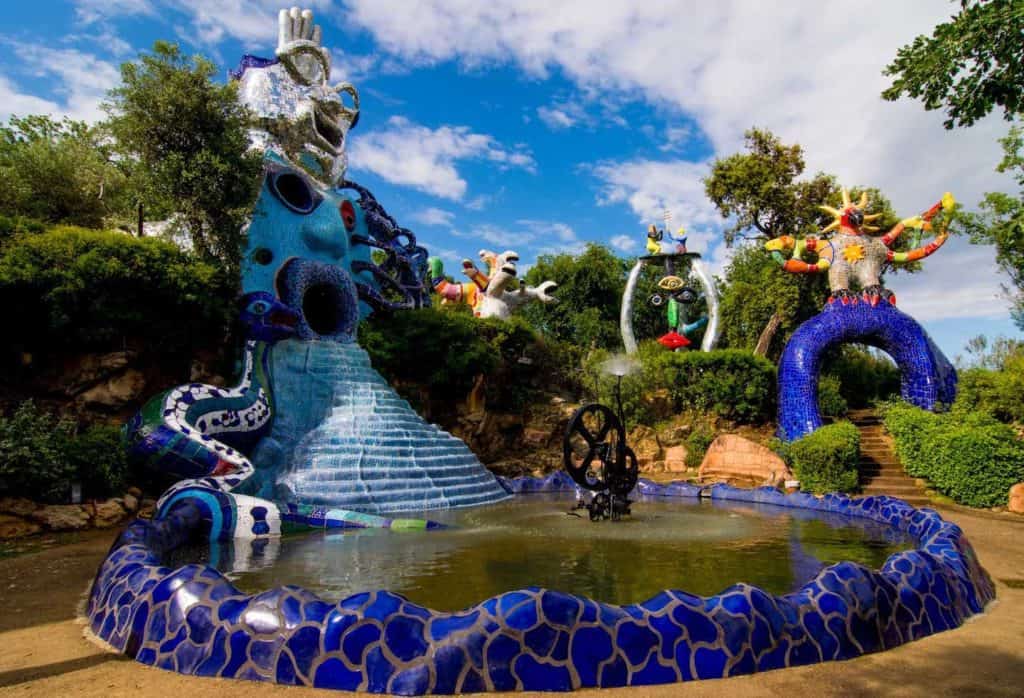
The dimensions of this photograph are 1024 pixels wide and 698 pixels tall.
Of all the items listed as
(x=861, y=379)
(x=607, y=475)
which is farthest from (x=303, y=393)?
(x=861, y=379)

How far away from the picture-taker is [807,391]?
1622 cm

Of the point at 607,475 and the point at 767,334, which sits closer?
the point at 607,475

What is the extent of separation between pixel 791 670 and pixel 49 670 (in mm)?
4378

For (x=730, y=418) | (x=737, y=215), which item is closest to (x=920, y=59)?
(x=730, y=418)

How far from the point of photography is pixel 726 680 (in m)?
3.52

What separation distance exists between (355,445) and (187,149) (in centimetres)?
740

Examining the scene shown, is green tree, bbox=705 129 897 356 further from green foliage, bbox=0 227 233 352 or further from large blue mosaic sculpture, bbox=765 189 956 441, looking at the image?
green foliage, bbox=0 227 233 352

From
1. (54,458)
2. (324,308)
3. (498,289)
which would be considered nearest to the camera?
(54,458)

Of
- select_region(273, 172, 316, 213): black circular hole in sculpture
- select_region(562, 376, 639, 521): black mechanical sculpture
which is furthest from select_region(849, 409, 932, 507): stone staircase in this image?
select_region(273, 172, 316, 213): black circular hole in sculpture

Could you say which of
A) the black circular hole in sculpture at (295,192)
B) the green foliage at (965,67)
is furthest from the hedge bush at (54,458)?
the green foliage at (965,67)

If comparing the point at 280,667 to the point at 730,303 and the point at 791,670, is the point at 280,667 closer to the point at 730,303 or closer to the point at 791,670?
the point at 791,670

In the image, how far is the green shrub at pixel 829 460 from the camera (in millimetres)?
13555

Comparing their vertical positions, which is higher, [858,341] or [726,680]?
[858,341]

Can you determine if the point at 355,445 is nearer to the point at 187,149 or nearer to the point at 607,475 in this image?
the point at 607,475
